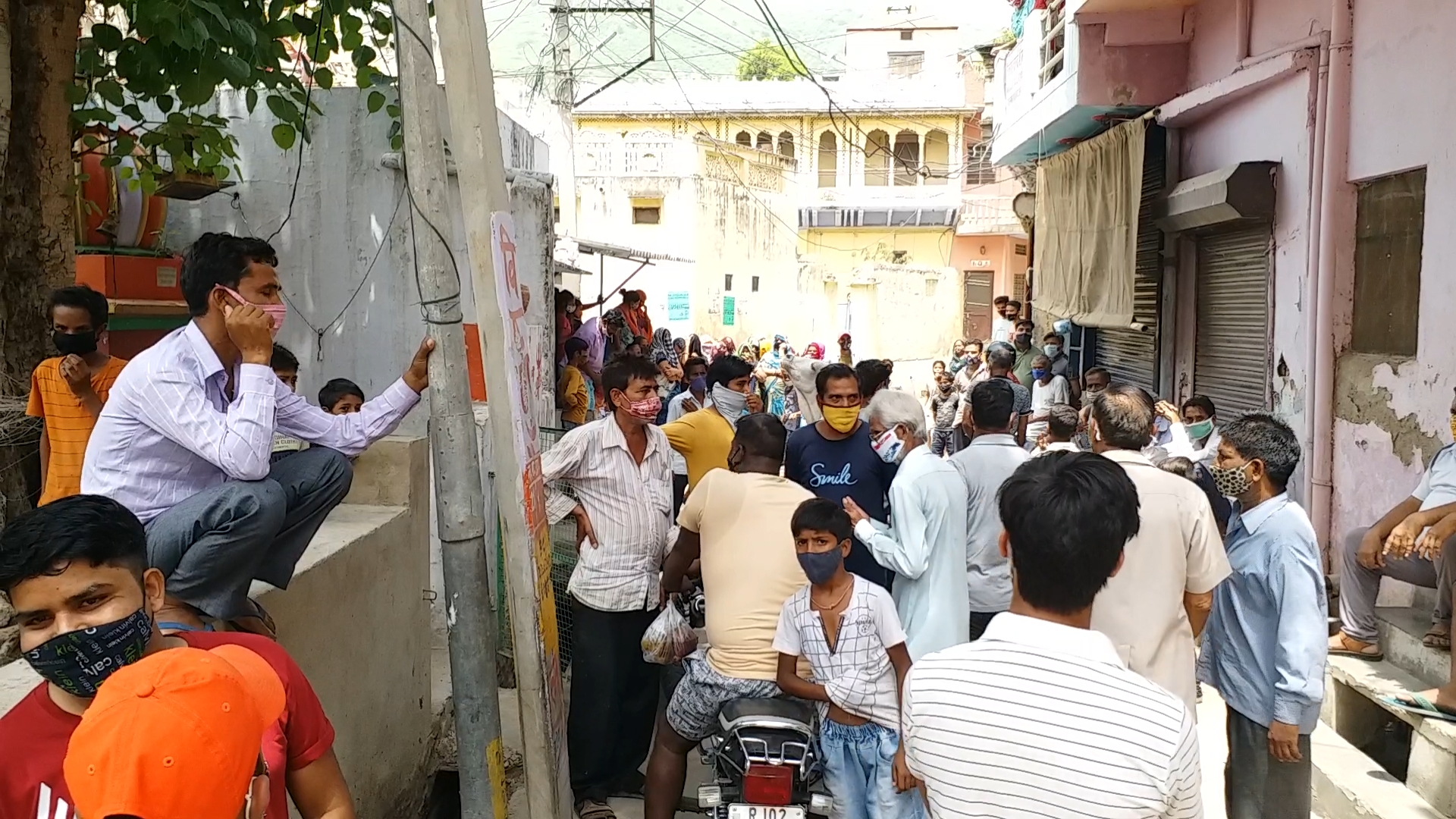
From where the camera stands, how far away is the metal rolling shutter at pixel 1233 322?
788cm

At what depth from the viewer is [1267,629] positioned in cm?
342

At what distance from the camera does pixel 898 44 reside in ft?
127

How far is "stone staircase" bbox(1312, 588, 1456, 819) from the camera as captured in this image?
428cm

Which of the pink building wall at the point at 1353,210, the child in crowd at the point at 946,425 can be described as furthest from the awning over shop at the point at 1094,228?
the pink building wall at the point at 1353,210

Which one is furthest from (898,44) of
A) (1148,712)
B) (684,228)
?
(1148,712)

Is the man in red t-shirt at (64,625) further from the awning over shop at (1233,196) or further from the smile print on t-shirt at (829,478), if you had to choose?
the awning over shop at (1233,196)

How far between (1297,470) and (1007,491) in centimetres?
541

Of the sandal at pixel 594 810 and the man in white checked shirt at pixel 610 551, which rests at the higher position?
the man in white checked shirt at pixel 610 551

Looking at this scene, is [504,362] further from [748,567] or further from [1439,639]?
[1439,639]

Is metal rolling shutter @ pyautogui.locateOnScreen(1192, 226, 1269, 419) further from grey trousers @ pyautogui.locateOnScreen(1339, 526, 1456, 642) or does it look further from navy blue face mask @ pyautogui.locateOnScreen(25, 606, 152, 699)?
navy blue face mask @ pyautogui.locateOnScreen(25, 606, 152, 699)

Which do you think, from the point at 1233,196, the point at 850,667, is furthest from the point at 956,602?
the point at 1233,196

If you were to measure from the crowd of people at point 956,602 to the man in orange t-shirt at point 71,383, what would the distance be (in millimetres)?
1668

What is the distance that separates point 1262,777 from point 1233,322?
5.74m

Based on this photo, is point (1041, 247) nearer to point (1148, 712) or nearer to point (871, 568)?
point (871, 568)
